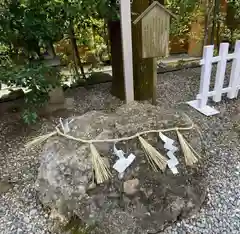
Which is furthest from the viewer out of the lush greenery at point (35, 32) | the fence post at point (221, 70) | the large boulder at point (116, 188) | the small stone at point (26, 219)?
the fence post at point (221, 70)

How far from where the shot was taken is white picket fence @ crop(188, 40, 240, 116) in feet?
6.02

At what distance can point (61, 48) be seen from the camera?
2482mm

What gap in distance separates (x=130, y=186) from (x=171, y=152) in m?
0.23

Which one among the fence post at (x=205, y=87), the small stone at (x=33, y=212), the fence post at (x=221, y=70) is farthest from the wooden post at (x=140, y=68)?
the small stone at (x=33, y=212)

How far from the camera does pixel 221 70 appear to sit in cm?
194

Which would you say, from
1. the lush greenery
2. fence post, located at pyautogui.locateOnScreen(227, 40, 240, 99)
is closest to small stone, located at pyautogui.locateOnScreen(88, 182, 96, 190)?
the lush greenery

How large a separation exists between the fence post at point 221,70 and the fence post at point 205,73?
0.11 m

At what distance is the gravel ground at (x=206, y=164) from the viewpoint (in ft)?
3.98

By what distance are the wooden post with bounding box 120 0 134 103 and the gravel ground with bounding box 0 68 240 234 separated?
252 millimetres

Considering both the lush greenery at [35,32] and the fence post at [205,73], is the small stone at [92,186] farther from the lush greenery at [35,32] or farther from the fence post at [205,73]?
the fence post at [205,73]

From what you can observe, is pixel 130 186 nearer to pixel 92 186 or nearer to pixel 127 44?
pixel 92 186

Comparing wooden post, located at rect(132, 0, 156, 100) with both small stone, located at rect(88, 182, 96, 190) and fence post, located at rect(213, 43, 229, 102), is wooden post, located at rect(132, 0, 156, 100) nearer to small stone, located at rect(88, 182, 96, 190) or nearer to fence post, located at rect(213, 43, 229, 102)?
fence post, located at rect(213, 43, 229, 102)

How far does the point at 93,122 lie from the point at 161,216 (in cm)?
50

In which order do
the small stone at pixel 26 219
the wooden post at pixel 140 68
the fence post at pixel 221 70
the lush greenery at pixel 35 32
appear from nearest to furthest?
the small stone at pixel 26 219, the lush greenery at pixel 35 32, the wooden post at pixel 140 68, the fence post at pixel 221 70
